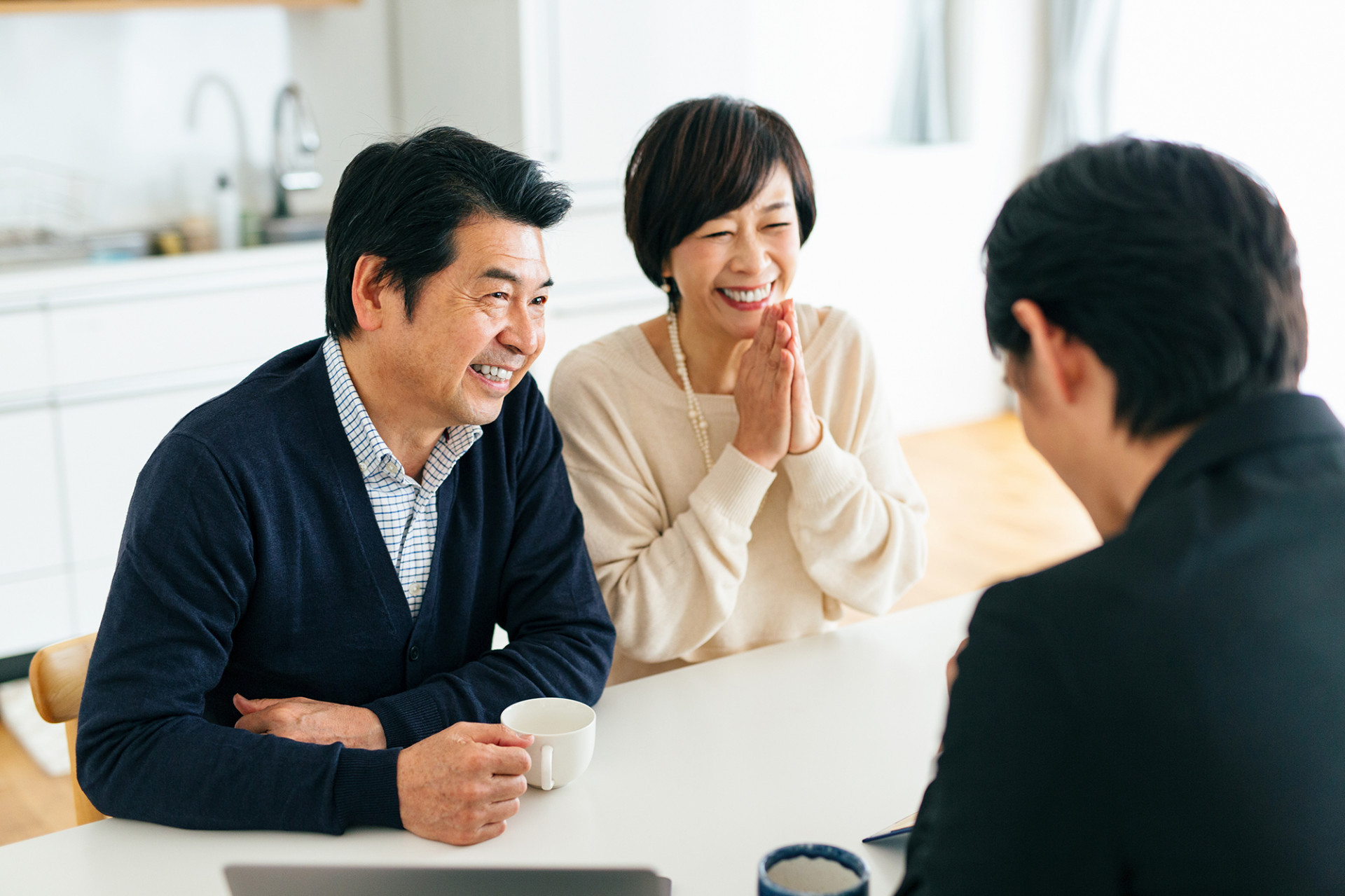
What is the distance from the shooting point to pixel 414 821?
1.12 metres

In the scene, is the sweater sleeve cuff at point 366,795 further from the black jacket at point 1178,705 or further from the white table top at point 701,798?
the black jacket at point 1178,705

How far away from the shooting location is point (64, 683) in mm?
1293

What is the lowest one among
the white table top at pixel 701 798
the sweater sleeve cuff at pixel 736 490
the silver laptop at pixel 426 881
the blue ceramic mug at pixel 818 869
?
the silver laptop at pixel 426 881

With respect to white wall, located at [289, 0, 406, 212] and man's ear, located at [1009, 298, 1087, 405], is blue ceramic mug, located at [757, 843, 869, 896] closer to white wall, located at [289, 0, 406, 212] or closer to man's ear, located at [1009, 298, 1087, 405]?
man's ear, located at [1009, 298, 1087, 405]

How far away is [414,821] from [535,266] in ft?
1.98

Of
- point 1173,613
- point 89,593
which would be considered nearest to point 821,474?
point 1173,613

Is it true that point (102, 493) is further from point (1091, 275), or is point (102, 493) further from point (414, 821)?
point (1091, 275)

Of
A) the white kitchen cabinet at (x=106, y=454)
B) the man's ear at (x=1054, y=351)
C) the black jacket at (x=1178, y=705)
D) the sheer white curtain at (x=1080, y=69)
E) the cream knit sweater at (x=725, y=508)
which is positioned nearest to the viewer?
the black jacket at (x=1178, y=705)

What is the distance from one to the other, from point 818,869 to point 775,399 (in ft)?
2.67

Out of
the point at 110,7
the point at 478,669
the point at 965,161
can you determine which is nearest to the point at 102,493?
the point at 110,7

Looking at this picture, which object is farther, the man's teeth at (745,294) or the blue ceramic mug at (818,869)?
the man's teeth at (745,294)

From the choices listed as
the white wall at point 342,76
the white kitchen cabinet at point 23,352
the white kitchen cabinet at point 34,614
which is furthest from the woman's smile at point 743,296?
the white wall at point 342,76

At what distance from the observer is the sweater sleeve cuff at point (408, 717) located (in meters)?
1.26

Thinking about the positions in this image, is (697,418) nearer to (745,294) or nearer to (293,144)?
(745,294)
